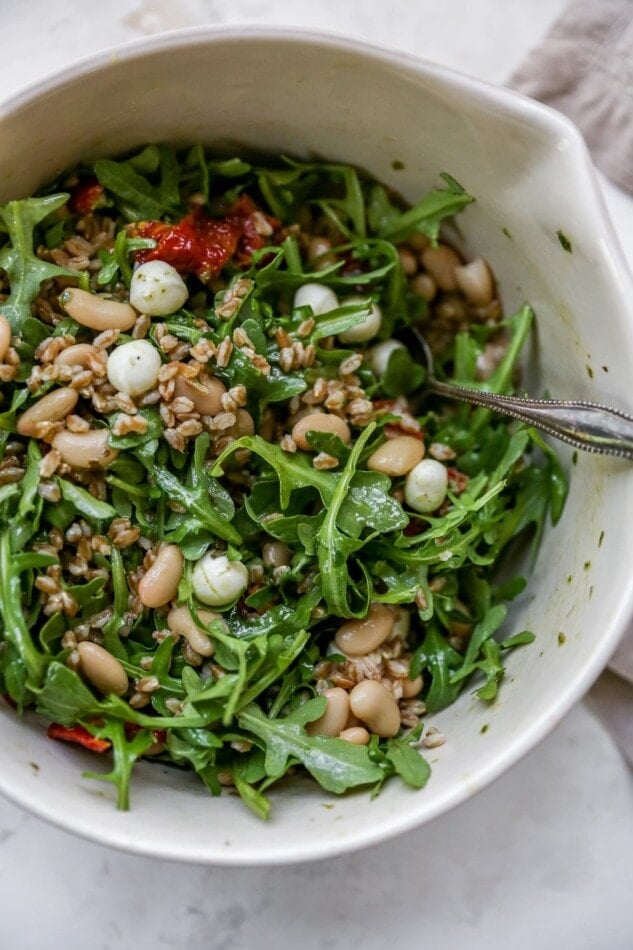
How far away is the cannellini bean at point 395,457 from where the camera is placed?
1.31 metres

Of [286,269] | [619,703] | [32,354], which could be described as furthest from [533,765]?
[32,354]

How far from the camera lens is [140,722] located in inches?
45.7

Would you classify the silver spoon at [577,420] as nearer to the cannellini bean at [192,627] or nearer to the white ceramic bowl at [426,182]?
the white ceramic bowl at [426,182]

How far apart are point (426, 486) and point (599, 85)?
0.80 meters

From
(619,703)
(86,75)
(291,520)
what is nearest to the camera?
(86,75)

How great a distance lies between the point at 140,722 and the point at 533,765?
0.74 metres

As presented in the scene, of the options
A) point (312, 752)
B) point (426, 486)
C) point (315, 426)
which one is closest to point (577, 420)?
point (426, 486)

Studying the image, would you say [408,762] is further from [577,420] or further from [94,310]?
[94,310]

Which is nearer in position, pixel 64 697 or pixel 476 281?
pixel 64 697

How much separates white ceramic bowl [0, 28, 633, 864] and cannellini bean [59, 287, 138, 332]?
0.18 m

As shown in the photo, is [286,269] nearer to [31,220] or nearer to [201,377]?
[201,377]

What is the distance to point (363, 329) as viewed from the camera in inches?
54.5

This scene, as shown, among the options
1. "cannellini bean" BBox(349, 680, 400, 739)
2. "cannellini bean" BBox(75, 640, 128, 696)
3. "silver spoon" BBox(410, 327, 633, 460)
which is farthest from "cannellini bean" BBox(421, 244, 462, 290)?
"cannellini bean" BBox(75, 640, 128, 696)

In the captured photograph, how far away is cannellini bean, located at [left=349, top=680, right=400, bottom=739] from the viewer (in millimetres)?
1234
